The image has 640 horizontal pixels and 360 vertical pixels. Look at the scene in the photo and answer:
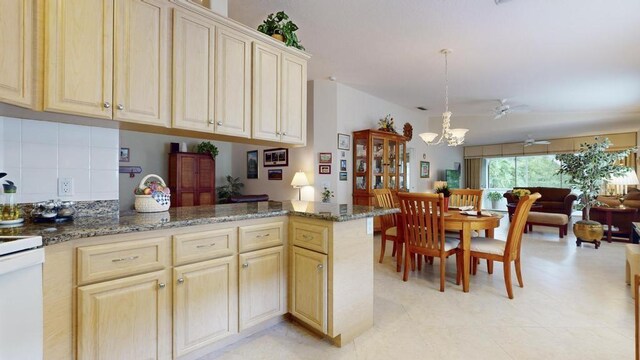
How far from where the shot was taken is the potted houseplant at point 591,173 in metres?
4.48

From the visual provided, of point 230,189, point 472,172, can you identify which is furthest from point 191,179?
point 472,172

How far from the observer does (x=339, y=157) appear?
194 inches

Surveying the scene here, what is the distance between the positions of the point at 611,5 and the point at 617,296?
2626mm

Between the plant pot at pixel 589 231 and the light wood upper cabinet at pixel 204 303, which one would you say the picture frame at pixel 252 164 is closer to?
the light wood upper cabinet at pixel 204 303

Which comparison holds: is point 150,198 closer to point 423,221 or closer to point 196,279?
point 196,279

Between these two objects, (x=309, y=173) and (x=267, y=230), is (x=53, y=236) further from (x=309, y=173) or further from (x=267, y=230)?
(x=309, y=173)

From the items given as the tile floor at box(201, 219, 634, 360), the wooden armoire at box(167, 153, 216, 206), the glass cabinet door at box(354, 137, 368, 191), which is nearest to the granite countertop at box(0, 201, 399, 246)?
the tile floor at box(201, 219, 634, 360)

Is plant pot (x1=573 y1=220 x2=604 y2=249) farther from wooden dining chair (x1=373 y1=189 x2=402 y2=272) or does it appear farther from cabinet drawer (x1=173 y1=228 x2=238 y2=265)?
cabinet drawer (x1=173 y1=228 x2=238 y2=265)

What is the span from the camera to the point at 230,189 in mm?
7078

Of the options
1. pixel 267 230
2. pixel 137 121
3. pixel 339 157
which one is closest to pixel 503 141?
pixel 339 157

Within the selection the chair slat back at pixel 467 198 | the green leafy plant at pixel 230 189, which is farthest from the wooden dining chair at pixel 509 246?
the green leafy plant at pixel 230 189

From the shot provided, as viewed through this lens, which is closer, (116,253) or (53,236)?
(53,236)

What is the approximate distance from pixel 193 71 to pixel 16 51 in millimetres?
808

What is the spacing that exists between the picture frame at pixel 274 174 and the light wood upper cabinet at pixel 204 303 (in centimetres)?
384
